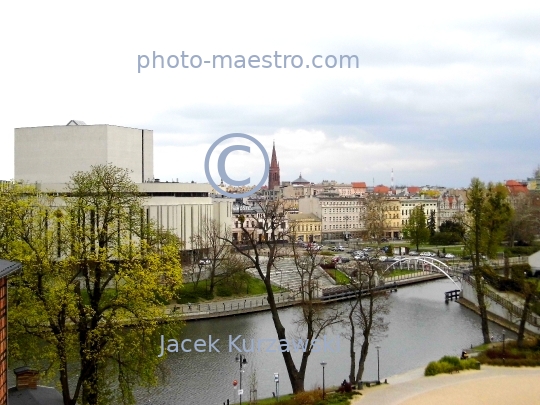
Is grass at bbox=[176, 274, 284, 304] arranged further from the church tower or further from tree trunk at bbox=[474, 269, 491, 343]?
the church tower

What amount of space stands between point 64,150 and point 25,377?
79.0 ft

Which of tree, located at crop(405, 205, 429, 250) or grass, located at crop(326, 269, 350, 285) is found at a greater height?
tree, located at crop(405, 205, 429, 250)

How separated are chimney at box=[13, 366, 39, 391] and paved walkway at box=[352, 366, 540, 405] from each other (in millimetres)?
6292

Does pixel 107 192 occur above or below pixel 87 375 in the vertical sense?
above

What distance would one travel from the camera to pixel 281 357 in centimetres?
1958

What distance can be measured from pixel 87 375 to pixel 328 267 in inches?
1067

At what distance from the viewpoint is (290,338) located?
68.2ft

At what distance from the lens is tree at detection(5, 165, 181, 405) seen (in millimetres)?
11344

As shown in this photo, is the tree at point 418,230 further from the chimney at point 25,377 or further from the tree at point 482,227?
the chimney at point 25,377

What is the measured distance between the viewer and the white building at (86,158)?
34.9 m

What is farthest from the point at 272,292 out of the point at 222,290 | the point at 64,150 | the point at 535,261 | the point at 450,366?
the point at 64,150

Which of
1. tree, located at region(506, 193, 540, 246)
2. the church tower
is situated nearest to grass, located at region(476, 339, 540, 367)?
tree, located at region(506, 193, 540, 246)

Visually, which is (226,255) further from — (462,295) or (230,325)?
(462,295)

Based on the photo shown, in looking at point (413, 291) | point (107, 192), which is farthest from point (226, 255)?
point (107, 192)
